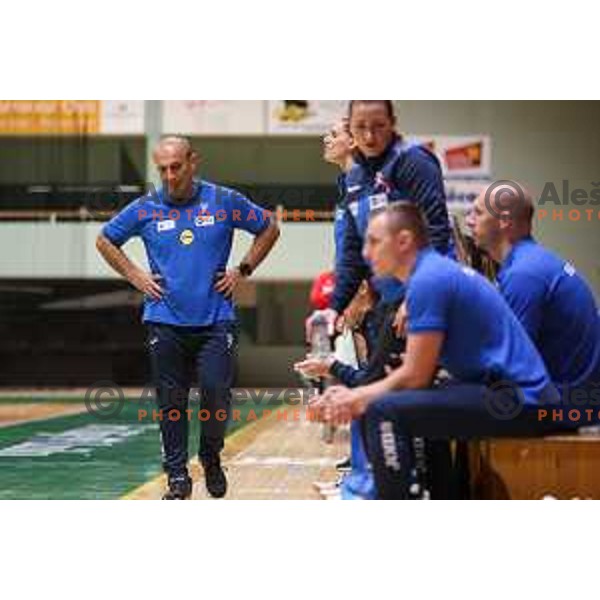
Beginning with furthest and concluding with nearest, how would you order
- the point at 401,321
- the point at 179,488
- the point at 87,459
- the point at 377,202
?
the point at 87,459, the point at 179,488, the point at 377,202, the point at 401,321

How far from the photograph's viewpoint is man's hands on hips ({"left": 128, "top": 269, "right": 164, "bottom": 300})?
3748 mm

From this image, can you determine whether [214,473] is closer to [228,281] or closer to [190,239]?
[228,281]

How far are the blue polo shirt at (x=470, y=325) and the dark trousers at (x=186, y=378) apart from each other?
3.05 ft

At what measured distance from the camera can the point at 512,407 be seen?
3141 mm

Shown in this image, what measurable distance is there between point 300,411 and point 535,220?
2.90ft

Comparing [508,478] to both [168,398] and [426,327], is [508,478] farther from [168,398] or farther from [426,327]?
[168,398]

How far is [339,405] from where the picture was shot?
3.13 metres

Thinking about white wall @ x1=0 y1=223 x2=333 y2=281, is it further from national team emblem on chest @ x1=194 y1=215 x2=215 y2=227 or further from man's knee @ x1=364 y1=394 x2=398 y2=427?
man's knee @ x1=364 y1=394 x2=398 y2=427

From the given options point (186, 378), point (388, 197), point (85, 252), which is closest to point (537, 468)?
point (388, 197)

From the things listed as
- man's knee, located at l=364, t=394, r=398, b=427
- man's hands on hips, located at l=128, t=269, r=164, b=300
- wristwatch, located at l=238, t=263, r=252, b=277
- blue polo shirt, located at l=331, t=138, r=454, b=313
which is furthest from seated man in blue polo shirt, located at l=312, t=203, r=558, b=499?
man's hands on hips, located at l=128, t=269, r=164, b=300

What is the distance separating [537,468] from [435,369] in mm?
422

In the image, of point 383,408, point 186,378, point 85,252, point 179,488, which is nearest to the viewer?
point 383,408

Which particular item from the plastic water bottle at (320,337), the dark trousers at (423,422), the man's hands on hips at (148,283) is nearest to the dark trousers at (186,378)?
the man's hands on hips at (148,283)

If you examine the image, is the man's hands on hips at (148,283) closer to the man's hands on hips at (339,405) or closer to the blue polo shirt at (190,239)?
the blue polo shirt at (190,239)
